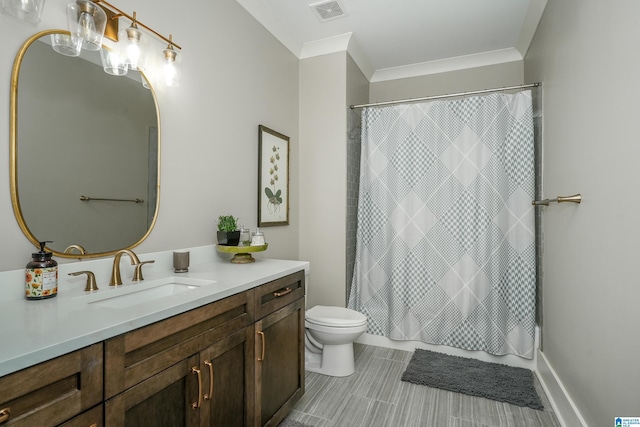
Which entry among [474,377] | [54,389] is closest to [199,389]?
[54,389]

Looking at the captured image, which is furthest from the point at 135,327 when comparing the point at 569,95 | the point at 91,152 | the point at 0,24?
the point at 569,95

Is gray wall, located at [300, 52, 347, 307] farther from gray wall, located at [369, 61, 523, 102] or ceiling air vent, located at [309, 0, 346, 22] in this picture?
gray wall, located at [369, 61, 523, 102]

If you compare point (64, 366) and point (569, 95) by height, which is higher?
point (569, 95)

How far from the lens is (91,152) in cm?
140

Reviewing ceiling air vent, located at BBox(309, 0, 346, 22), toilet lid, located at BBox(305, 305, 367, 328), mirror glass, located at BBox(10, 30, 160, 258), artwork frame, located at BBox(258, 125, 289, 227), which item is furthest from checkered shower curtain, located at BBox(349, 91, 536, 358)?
mirror glass, located at BBox(10, 30, 160, 258)

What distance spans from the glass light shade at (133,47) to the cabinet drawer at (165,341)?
43.4 inches

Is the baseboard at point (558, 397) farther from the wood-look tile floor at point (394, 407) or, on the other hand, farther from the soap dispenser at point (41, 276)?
the soap dispenser at point (41, 276)

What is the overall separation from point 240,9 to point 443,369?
9.24 feet

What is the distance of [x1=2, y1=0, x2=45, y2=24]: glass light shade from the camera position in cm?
106

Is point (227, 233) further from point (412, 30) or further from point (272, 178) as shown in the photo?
point (412, 30)

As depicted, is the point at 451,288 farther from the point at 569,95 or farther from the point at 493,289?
the point at 569,95

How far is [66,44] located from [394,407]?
2343 millimetres

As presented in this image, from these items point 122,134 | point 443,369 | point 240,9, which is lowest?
point 443,369

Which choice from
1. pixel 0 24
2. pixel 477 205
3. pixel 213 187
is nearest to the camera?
pixel 0 24
